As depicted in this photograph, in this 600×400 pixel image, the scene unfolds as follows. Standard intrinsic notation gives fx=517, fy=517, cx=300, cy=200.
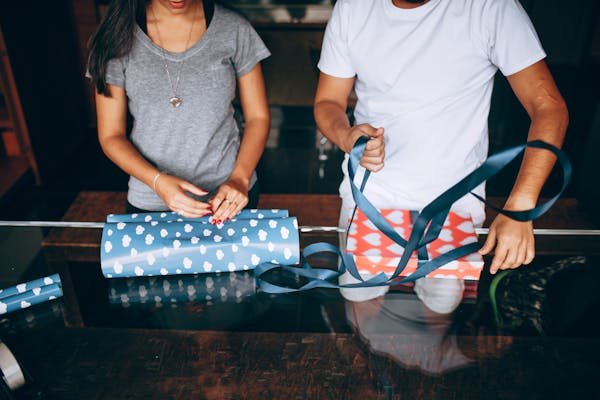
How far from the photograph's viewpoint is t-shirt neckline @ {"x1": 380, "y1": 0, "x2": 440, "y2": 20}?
52.8 inches

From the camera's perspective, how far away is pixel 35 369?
0.99m

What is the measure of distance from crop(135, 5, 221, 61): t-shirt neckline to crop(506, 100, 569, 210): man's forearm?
0.91 meters

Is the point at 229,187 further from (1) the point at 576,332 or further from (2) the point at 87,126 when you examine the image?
(2) the point at 87,126

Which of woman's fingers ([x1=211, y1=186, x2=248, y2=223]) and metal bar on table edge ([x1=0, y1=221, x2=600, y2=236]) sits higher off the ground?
woman's fingers ([x1=211, y1=186, x2=248, y2=223])

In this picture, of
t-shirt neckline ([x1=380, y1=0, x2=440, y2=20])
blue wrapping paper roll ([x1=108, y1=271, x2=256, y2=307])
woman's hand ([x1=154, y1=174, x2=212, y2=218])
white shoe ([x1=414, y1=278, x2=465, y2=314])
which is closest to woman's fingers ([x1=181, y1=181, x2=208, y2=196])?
woman's hand ([x1=154, y1=174, x2=212, y2=218])

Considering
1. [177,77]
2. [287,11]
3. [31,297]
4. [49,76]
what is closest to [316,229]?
[177,77]

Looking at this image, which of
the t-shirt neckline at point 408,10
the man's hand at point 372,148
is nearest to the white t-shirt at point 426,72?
the t-shirt neckline at point 408,10

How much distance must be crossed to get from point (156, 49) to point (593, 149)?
3291mm

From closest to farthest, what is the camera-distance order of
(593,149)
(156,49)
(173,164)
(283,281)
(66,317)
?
1. (66,317)
2. (283,281)
3. (156,49)
4. (173,164)
5. (593,149)

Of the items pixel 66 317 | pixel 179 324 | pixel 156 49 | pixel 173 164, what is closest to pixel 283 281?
pixel 179 324

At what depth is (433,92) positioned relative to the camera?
140 cm

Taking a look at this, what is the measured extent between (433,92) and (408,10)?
224 millimetres

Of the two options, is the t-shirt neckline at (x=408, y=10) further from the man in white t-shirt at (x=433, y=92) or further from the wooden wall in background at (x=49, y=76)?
the wooden wall in background at (x=49, y=76)

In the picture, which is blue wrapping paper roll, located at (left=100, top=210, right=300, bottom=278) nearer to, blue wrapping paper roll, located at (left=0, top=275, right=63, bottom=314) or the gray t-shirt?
blue wrapping paper roll, located at (left=0, top=275, right=63, bottom=314)
